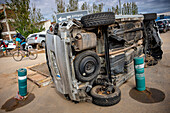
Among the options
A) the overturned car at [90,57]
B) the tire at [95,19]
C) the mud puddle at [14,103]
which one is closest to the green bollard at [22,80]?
the mud puddle at [14,103]

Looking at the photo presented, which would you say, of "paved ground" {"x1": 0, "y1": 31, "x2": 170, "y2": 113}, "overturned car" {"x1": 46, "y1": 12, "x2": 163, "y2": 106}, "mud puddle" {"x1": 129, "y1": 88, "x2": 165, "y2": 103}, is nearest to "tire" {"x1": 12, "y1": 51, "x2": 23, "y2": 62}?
"paved ground" {"x1": 0, "y1": 31, "x2": 170, "y2": 113}

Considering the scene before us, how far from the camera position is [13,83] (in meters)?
5.21

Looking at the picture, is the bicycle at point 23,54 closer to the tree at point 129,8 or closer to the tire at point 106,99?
the tire at point 106,99

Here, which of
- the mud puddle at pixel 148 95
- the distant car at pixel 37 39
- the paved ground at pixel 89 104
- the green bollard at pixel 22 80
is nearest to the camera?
the paved ground at pixel 89 104

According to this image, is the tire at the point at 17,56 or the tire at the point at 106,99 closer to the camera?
the tire at the point at 106,99

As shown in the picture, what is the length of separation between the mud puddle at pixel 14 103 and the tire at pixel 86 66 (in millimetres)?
1878

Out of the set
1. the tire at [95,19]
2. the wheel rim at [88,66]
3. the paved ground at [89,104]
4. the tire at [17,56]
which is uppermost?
the tire at [95,19]

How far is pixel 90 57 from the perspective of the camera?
10.3 ft

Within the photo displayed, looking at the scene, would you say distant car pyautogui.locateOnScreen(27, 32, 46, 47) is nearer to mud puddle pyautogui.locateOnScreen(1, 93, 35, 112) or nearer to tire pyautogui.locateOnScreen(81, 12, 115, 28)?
mud puddle pyautogui.locateOnScreen(1, 93, 35, 112)

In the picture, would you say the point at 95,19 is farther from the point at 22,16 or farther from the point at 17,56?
the point at 22,16

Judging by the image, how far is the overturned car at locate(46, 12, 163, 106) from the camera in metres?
2.95

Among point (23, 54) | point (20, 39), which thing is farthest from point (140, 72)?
point (23, 54)

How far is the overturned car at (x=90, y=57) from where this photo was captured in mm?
2951

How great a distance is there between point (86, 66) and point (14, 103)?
2.44 metres
